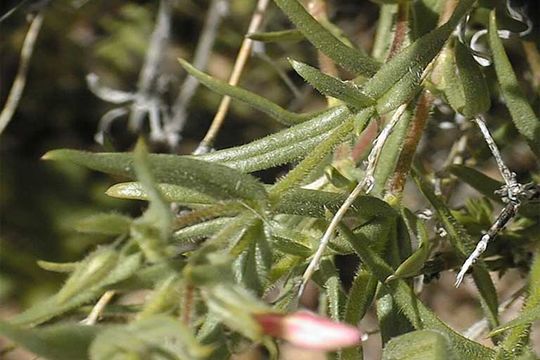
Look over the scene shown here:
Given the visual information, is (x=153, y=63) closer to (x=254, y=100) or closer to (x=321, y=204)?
(x=254, y=100)

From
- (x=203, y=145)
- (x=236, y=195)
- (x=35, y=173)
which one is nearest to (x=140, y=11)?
(x=35, y=173)

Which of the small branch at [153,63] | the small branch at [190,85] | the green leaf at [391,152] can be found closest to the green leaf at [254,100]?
the green leaf at [391,152]

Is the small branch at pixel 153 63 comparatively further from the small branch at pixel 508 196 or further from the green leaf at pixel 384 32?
the small branch at pixel 508 196

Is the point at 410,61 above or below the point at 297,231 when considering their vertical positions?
above

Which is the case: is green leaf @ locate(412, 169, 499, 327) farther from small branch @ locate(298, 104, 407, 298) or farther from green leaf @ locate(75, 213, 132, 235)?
green leaf @ locate(75, 213, 132, 235)

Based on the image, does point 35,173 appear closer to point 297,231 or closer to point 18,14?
point 18,14

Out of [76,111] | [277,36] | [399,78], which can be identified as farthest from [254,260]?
[76,111]

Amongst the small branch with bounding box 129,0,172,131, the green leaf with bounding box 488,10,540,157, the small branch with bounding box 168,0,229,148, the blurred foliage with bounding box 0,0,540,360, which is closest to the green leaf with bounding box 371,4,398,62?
the blurred foliage with bounding box 0,0,540,360
